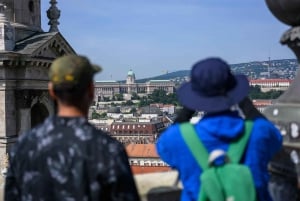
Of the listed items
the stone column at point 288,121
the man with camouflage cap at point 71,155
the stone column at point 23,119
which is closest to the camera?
the man with camouflage cap at point 71,155

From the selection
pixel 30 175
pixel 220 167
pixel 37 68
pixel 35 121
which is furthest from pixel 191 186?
pixel 35 121

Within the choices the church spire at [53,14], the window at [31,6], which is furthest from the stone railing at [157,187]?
the church spire at [53,14]

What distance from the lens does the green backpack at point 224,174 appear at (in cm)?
253

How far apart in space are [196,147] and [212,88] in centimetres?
30

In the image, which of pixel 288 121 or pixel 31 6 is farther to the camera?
pixel 31 6

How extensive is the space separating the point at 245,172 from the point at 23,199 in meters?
1.03

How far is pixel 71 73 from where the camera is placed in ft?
8.43

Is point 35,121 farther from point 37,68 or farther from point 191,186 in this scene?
point 191,186

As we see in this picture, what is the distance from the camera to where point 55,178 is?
2512mm

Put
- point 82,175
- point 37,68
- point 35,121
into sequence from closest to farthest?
1. point 82,175
2. point 37,68
3. point 35,121

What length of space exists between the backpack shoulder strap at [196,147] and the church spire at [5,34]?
13.9 m

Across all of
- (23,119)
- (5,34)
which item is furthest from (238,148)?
(23,119)

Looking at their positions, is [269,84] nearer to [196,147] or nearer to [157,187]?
[157,187]

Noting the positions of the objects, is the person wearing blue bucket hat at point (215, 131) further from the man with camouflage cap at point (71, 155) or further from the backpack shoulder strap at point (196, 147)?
the man with camouflage cap at point (71, 155)
